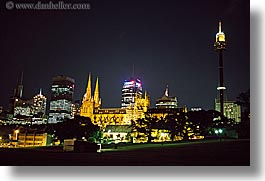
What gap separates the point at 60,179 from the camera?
3795 millimetres

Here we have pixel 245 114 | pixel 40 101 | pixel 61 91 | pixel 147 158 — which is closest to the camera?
pixel 147 158

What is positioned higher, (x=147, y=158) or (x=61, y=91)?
(x=61, y=91)

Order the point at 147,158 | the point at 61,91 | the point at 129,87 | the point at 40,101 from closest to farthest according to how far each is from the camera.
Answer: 1. the point at 147,158
2. the point at 61,91
3. the point at 40,101
4. the point at 129,87

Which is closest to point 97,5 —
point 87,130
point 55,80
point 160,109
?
point 55,80

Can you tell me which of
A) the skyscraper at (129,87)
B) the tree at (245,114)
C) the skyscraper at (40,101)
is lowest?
the tree at (245,114)

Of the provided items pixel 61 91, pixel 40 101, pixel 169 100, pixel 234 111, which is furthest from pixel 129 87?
pixel 61 91

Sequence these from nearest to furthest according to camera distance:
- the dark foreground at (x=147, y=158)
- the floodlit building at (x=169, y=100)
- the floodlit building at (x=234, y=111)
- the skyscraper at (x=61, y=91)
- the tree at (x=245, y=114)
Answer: the dark foreground at (x=147, y=158), the tree at (x=245, y=114), the skyscraper at (x=61, y=91), the floodlit building at (x=234, y=111), the floodlit building at (x=169, y=100)

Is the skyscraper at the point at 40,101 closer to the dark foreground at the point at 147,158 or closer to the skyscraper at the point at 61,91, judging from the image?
the skyscraper at the point at 61,91

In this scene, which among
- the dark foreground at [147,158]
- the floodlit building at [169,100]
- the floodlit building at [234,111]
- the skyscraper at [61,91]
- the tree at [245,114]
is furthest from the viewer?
the floodlit building at [169,100]

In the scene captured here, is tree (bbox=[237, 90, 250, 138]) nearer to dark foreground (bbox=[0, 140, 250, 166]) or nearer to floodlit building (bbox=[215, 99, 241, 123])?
dark foreground (bbox=[0, 140, 250, 166])

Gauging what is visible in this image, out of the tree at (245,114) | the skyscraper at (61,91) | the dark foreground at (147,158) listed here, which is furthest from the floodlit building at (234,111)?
the skyscraper at (61,91)

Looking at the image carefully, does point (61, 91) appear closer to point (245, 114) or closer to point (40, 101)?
point (40, 101)

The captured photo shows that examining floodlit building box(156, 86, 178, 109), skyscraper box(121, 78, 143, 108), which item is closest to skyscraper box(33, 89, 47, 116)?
skyscraper box(121, 78, 143, 108)

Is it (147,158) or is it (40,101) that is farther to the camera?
(40,101)
